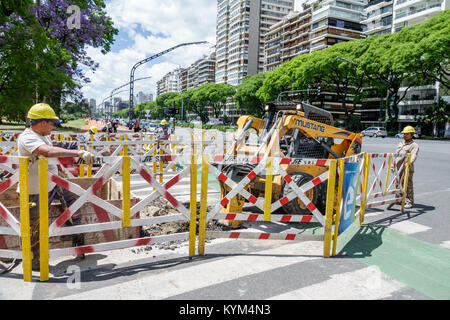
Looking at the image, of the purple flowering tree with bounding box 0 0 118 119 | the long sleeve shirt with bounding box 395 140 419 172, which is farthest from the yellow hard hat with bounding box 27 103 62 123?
the purple flowering tree with bounding box 0 0 118 119

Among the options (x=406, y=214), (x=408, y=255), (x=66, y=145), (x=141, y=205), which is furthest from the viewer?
(x=66, y=145)

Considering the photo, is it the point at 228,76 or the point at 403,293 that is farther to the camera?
the point at 228,76

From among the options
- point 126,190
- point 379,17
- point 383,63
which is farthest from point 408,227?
point 379,17

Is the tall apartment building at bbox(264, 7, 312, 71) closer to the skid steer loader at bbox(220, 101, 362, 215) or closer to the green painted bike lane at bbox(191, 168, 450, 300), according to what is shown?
the skid steer loader at bbox(220, 101, 362, 215)

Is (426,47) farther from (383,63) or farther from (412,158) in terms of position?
(412,158)

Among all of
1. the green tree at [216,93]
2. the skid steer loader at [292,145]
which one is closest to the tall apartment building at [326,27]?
the green tree at [216,93]

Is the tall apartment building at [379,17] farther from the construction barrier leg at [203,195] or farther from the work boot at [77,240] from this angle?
the work boot at [77,240]

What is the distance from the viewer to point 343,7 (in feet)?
255

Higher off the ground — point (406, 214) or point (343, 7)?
point (343, 7)

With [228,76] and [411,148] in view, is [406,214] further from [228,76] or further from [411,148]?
[228,76]

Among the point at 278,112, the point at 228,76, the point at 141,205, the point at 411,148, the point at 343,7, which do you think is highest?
the point at 343,7
